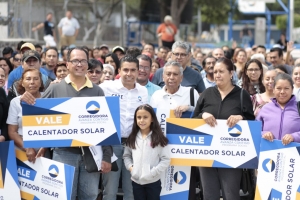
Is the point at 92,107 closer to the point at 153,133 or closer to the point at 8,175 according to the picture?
the point at 153,133

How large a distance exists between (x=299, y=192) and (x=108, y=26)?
21745 mm

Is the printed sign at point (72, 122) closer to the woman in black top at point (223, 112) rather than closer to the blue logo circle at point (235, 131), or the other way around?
the woman in black top at point (223, 112)

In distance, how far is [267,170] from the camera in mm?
8094

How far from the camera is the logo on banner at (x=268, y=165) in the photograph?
805 cm

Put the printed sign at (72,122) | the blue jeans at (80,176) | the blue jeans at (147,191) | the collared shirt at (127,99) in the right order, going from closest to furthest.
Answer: the printed sign at (72,122)
the blue jeans at (80,176)
the blue jeans at (147,191)
the collared shirt at (127,99)

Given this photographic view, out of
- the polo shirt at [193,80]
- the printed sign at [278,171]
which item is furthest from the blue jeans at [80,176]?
the polo shirt at [193,80]

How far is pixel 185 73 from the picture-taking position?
9.85 m

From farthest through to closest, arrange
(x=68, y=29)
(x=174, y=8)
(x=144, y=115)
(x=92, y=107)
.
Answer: (x=174, y=8) < (x=68, y=29) < (x=144, y=115) < (x=92, y=107)

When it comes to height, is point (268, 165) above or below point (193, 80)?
below

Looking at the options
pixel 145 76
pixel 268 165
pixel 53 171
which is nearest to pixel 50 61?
pixel 145 76

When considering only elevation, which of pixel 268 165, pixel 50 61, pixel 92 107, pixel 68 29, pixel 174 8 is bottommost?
pixel 268 165

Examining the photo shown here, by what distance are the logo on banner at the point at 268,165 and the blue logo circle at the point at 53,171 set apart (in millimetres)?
2394

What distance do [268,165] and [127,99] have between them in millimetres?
1868

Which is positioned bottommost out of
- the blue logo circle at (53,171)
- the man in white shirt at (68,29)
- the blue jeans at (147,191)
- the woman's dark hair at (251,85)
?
the blue jeans at (147,191)
